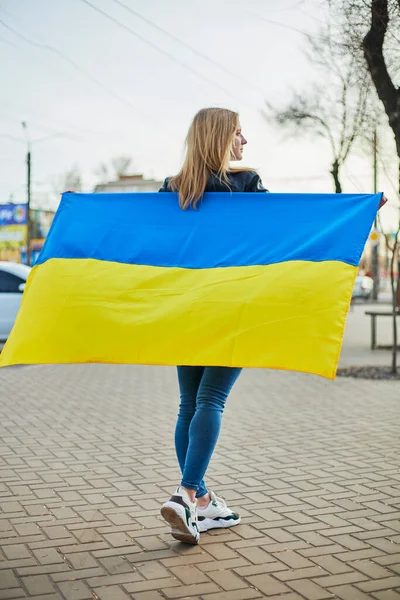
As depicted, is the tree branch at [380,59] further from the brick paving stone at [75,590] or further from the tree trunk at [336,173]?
the brick paving stone at [75,590]

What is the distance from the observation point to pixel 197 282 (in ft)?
13.8

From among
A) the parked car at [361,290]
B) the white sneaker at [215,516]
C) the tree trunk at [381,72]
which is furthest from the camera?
the parked car at [361,290]

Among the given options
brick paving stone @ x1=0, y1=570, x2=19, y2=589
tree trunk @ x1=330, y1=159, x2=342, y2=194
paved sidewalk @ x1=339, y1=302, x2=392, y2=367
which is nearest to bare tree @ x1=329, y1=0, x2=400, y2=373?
paved sidewalk @ x1=339, y1=302, x2=392, y2=367

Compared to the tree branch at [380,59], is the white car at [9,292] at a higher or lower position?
lower

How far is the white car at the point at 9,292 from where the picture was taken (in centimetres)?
1527

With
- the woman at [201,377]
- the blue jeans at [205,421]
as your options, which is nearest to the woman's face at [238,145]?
the woman at [201,377]

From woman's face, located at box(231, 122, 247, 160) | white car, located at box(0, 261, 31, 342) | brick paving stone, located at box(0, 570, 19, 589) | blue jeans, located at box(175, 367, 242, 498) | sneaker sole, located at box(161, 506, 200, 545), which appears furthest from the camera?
white car, located at box(0, 261, 31, 342)

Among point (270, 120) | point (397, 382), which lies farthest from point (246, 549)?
point (270, 120)

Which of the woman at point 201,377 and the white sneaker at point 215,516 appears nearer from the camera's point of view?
the woman at point 201,377

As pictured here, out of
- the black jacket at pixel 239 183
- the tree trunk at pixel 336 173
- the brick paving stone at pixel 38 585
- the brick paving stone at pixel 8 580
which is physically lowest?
the brick paving stone at pixel 8 580

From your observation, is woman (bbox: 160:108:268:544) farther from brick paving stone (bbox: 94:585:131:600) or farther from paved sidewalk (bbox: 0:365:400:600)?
brick paving stone (bbox: 94:585:131:600)

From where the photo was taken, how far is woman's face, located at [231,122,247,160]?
4184 mm

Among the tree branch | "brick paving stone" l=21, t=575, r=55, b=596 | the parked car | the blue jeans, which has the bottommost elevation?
"brick paving stone" l=21, t=575, r=55, b=596

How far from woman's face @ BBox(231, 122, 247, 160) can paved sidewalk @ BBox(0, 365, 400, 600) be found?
6.31 feet
